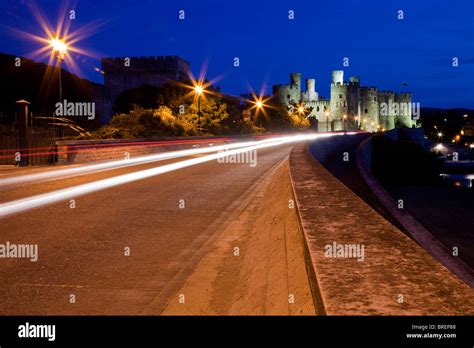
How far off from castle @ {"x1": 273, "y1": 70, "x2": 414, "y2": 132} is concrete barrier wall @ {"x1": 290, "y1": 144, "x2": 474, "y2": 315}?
360 feet

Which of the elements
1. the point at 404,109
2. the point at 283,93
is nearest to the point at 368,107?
the point at 404,109

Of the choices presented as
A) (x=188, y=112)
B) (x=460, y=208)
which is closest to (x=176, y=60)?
(x=188, y=112)

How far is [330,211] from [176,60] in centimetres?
8304

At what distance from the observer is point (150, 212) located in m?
10.6

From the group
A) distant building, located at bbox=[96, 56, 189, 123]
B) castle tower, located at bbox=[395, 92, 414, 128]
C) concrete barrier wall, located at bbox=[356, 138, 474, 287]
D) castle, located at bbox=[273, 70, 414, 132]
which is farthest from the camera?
castle tower, located at bbox=[395, 92, 414, 128]

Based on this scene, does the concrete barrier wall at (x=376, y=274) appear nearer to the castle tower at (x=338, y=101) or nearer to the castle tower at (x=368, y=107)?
the castle tower at (x=338, y=101)

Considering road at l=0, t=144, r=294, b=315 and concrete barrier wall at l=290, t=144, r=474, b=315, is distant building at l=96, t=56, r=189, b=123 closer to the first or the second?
road at l=0, t=144, r=294, b=315

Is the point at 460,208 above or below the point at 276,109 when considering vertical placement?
below

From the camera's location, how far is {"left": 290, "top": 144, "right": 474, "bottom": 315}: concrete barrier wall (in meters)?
2.79

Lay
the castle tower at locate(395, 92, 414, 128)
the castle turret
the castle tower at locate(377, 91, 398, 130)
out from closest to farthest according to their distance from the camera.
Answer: the castle turret, the castle tower at locate(377, 91, 398, 130), the castle tower at locate(395, 92, 414, 128)

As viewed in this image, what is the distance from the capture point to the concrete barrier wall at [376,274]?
110 inches

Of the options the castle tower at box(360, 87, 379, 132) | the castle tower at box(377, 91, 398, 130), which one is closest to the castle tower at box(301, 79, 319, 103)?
the castle tower at box(360, 87, 379, 132)
